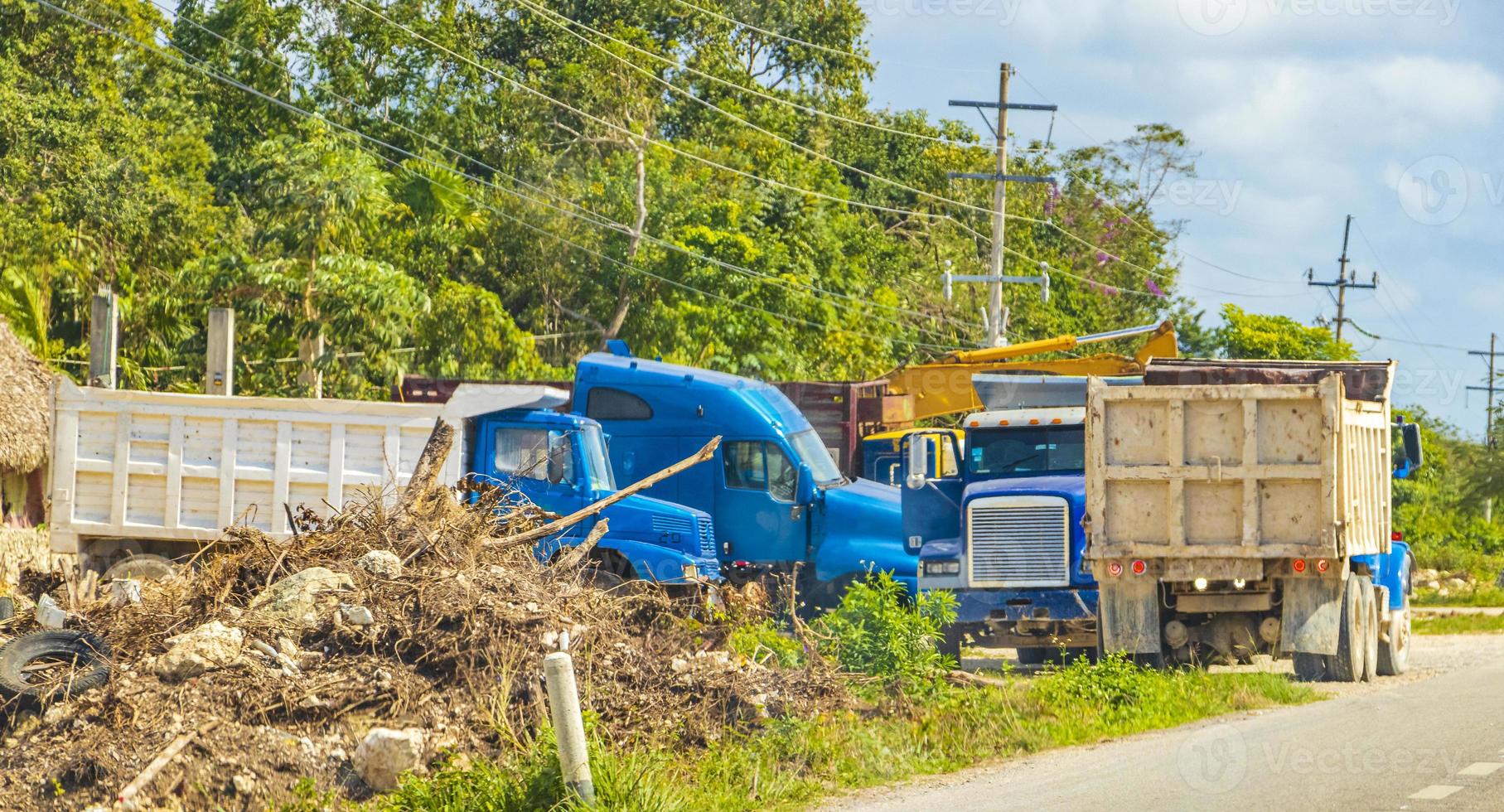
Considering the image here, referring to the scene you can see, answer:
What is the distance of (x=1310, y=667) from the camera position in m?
14.8

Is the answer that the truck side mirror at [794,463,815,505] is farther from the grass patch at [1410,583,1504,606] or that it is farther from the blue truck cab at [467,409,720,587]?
the grass patch at [1410,583,1504,606]

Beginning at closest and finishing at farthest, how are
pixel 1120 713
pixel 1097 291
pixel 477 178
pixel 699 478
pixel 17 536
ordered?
pixel 1120 713
pixel 699 478
pixel 17 536
pixel 477 178
pixel 1097 291

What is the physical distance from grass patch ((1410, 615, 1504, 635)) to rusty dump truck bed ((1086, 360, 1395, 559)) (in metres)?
10.6

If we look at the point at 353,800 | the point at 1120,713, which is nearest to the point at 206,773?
the point at 353,800

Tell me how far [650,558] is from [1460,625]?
13.7 meters

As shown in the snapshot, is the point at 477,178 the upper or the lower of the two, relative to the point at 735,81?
lower

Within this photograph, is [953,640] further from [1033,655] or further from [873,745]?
[873,745]

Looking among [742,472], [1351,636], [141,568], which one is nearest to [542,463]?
[742,472]

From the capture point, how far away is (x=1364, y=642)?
48.4 feet

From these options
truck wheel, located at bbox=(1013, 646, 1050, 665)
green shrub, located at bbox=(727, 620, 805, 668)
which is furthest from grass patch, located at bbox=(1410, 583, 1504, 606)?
green shrub, located at bbox=(727, 620, 805, 668)

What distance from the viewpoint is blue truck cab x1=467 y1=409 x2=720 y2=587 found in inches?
660

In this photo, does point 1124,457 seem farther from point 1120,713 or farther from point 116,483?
point 116,483

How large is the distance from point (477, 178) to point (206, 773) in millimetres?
30381

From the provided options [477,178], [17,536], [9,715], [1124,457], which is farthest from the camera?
[477,178]
